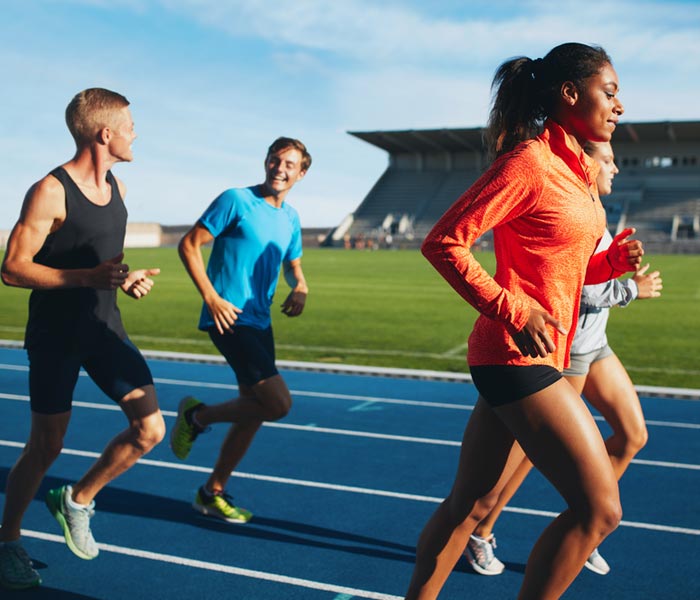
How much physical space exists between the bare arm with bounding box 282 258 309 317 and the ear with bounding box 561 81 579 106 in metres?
2.44

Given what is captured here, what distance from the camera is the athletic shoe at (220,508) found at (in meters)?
4.30

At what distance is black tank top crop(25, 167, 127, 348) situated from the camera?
11.2ft

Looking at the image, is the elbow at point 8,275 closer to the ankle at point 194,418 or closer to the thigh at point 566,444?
the ankle at point 194,418

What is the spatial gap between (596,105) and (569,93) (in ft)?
0.30

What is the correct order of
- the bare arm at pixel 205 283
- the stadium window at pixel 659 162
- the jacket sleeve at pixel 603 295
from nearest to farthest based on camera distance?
the jacket sleeve at pixel 603 295
the bare arm at pixel 205 283
the stadium window at pixel 659 162

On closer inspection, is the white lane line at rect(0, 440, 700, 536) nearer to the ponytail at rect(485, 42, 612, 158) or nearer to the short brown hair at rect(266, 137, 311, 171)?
the short brown hair at rect(266, 137, 311, 171)

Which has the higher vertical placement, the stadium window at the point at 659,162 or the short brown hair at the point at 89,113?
the stadium window at the point at 659,162

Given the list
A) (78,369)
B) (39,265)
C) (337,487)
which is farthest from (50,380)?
(337,487)

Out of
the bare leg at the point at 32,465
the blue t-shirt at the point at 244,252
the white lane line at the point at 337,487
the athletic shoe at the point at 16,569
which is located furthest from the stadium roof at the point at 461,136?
the athletic shoe at the point at 16,569

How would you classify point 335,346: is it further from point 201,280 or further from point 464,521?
point 464,521

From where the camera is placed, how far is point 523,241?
8.15 feet

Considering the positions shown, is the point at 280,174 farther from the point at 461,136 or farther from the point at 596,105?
the point at 461,136

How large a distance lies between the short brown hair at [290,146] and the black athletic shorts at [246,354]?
98 cm

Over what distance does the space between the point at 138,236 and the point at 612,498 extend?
60043 millimetres
